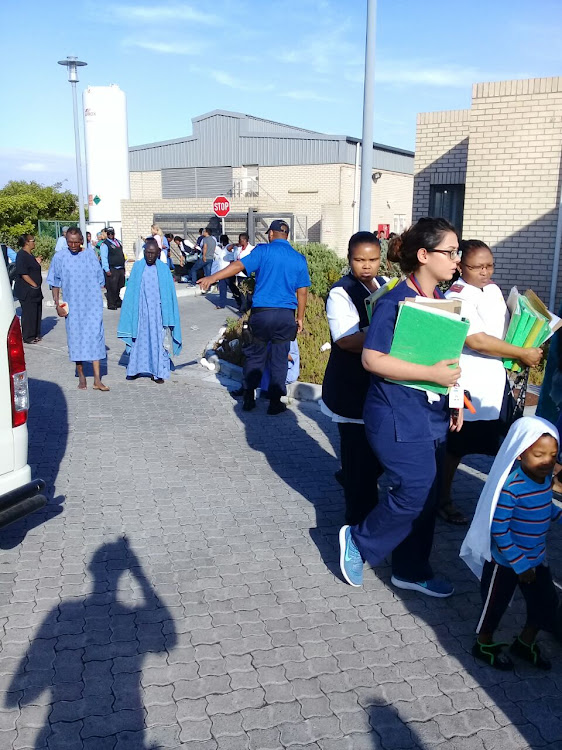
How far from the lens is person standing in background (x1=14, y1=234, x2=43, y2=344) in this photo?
1188 centimetres

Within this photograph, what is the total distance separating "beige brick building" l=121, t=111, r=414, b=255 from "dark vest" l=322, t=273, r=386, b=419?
24365mm

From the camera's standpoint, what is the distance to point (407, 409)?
3.51 metres

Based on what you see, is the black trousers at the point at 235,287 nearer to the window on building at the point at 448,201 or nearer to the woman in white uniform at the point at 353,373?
the window on building at the point at 448,201

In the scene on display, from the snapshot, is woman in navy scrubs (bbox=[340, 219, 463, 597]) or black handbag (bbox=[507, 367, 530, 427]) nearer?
woman in navy scrubs (bbox=[340, 219, 463, 597])

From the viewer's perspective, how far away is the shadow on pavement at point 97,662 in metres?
2.91

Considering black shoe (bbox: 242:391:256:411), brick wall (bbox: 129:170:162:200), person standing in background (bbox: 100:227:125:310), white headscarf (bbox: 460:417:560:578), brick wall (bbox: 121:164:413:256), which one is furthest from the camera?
brick wall (bbox: 129:170:162:200)

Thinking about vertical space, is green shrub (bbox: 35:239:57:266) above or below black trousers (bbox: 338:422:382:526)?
above

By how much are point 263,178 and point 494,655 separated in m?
35.8

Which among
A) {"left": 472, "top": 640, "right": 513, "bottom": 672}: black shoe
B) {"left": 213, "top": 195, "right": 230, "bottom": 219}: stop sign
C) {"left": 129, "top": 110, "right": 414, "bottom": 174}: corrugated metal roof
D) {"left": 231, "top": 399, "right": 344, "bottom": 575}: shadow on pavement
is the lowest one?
{"left": 231, "top": 399, "right": 344, "bottom": 575}: shadow on pavement

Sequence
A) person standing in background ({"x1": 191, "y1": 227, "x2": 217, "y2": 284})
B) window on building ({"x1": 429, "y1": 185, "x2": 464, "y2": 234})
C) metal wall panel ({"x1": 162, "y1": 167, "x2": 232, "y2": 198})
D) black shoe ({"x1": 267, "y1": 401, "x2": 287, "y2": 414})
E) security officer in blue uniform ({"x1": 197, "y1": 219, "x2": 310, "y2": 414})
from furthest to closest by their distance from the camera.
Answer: metal wall panel ({"x1": 162, "y1": 167, "x2": 232, "y2": 198}) < person standing in background ({"x1": 191, "y1": 227, "x2": 217, "y2": 284}) < window on building ({"x1": 429, "y1": 185, "x2": 464, "y2": 234}) < black shoe ({"x1": 267, "y1": 401, "x2": 287, "y2": 414}) < security officer in blue uniform ({"x1": 197, "y1": 219, "x2": 310, "y2": 414})

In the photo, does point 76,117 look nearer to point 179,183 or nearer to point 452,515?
point 179,183

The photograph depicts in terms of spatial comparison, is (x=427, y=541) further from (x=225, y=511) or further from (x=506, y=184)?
(x=506, y=184)

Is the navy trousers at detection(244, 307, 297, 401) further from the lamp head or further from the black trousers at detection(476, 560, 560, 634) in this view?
the lamp head

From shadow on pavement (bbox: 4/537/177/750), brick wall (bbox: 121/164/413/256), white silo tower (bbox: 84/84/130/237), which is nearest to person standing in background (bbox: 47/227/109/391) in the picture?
shadow on pavement (bbox: 4/537/177/750)
